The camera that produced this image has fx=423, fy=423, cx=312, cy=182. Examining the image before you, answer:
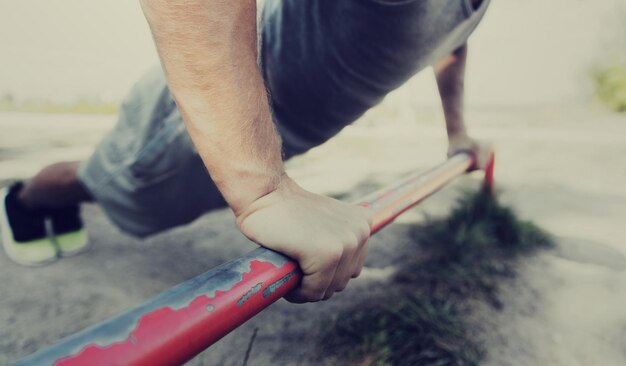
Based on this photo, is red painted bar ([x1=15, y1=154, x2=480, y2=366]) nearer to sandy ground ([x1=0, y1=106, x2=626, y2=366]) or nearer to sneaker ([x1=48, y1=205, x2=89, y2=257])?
sandy ground ([x1=0, y1=106, x2=626, y2=366])

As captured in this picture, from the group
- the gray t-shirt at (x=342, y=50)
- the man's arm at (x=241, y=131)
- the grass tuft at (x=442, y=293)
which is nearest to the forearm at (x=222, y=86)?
the man's arm at (x=241, y=131)

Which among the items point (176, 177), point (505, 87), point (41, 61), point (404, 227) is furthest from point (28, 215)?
point (505, 87)

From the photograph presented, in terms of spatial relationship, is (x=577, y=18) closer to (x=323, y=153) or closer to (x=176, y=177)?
(x=323, y=153)

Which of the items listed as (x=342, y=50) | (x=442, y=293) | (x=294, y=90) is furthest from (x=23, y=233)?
(x=442, y=293)

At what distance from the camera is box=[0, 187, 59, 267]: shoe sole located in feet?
4.42

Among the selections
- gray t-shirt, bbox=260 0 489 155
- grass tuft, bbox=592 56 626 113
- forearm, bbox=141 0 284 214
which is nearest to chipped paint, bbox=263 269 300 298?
forearm, bbox=141 0 284 214

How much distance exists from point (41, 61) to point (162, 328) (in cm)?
623

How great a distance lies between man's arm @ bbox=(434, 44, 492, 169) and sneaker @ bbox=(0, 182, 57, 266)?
143 centimetres

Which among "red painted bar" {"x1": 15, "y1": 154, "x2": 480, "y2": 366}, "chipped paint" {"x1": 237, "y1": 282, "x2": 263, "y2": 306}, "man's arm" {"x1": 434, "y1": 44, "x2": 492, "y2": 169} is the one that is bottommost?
"man's arm" {"x1": 434, "y1": 44, "x2": 492, "y2": 169}

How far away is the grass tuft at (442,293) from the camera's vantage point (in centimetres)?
92

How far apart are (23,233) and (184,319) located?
1.23 meters

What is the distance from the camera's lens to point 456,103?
156cm

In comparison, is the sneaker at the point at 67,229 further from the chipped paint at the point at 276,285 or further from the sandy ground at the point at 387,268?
the chipped paint at the point at 276,285

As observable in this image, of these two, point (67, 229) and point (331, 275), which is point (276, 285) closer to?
point (331, 275)
